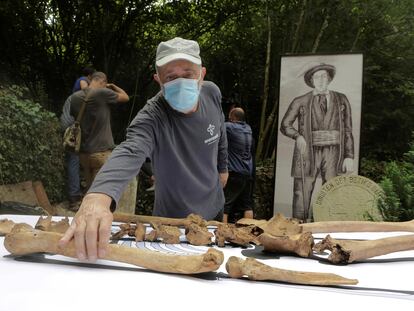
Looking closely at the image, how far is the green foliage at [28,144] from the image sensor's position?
17.8ft

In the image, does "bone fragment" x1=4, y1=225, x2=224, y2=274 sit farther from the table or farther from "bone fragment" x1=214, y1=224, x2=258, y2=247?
"bone fragment" x1=214, y1=224, x2=258, y2=247

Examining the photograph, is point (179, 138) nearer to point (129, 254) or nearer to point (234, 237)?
point (234, 237)

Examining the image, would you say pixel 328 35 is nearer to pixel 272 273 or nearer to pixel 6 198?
pixel 6 198

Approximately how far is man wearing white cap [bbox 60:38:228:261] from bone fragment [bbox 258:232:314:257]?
45cm

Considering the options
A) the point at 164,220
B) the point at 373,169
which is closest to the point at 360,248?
the point at 164,220

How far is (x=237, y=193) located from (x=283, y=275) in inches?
182

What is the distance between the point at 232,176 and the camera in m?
5.60

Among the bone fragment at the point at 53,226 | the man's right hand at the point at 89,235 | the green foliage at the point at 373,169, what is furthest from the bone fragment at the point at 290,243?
the green foliage at the point at 373,169

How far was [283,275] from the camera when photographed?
1063 millimetres

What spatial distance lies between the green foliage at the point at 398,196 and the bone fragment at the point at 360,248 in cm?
138

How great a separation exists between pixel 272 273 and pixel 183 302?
0.24 m

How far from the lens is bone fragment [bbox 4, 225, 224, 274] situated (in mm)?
1069

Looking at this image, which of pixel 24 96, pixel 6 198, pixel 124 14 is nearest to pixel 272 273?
pixel 6 198

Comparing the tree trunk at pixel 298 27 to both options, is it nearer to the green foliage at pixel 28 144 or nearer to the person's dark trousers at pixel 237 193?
the person's dark trousers at pixel 237 193
